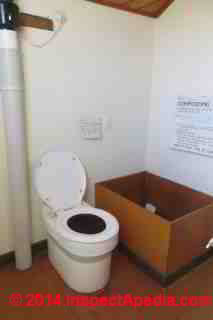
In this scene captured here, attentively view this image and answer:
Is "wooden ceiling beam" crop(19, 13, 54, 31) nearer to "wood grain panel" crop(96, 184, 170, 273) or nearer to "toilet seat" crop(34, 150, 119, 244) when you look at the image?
"toilet seat" crop(34, 150, 119, 244)

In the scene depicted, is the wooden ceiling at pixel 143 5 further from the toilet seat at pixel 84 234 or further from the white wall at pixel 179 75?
the toilet seat at pixel 84 234

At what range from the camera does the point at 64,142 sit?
6.19ft

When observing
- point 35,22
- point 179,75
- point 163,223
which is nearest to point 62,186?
point 163,223

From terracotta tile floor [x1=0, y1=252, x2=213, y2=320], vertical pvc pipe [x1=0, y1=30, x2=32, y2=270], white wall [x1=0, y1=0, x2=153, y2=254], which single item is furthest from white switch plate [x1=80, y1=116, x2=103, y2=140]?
terracotta tile floor [x1=0, y1=252, x2=213, y2=320]

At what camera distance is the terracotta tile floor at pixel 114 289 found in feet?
4.55

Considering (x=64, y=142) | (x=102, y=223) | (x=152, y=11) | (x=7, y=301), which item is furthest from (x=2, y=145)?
(x=152, y=11)

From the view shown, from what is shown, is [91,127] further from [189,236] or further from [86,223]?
[189,236]

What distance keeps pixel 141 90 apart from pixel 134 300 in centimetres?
176

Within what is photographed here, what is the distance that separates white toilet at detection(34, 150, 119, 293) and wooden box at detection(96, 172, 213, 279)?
21cm

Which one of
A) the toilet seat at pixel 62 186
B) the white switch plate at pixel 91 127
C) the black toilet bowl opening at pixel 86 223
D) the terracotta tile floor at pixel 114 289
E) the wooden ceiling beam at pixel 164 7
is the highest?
the wooden ceiling beam at pixel 164 7

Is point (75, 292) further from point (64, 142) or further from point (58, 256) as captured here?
point (64, 142)

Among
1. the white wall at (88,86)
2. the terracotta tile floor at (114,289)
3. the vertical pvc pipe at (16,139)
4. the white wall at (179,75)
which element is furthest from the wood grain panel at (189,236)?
the vertical pvc pipe at (16,139)

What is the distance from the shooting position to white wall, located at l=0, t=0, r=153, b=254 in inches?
65.6

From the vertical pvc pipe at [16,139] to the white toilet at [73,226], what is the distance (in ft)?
0.47
